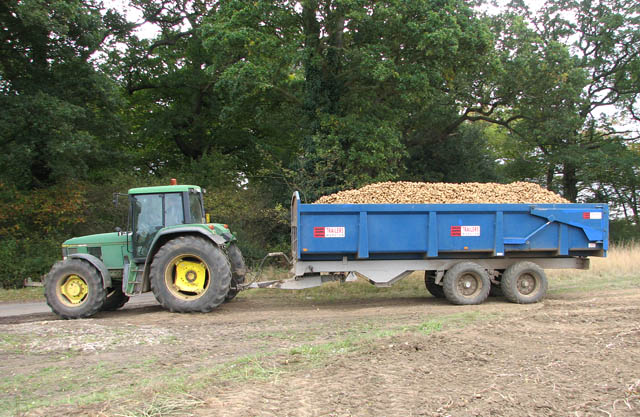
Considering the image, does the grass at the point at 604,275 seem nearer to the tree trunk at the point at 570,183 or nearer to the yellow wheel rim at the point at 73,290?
the yellow wheel rim at the point at 73,290

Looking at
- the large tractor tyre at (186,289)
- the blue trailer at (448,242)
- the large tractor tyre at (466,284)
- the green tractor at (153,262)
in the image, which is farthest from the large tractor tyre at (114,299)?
the large tractor tyre at (466,284)

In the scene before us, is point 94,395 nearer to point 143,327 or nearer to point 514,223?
point 143,327

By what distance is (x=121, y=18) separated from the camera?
1978 cm

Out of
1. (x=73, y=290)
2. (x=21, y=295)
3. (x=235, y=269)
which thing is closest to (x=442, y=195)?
(x=235, y=269)

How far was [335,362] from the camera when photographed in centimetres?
492

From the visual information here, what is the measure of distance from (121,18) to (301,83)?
7594 millimetres

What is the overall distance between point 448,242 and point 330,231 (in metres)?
2.07

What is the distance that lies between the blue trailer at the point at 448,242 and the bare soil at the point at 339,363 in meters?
0.81

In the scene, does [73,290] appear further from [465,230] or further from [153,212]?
[465,230]

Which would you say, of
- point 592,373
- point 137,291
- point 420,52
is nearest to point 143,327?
point 137,291

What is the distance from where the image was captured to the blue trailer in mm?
8805

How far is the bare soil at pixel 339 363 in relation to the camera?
3852mm

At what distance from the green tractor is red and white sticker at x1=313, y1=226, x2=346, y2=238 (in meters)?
1.60

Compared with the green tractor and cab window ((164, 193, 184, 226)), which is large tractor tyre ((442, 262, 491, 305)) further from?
cab window ((164, 193, 184, 226))
